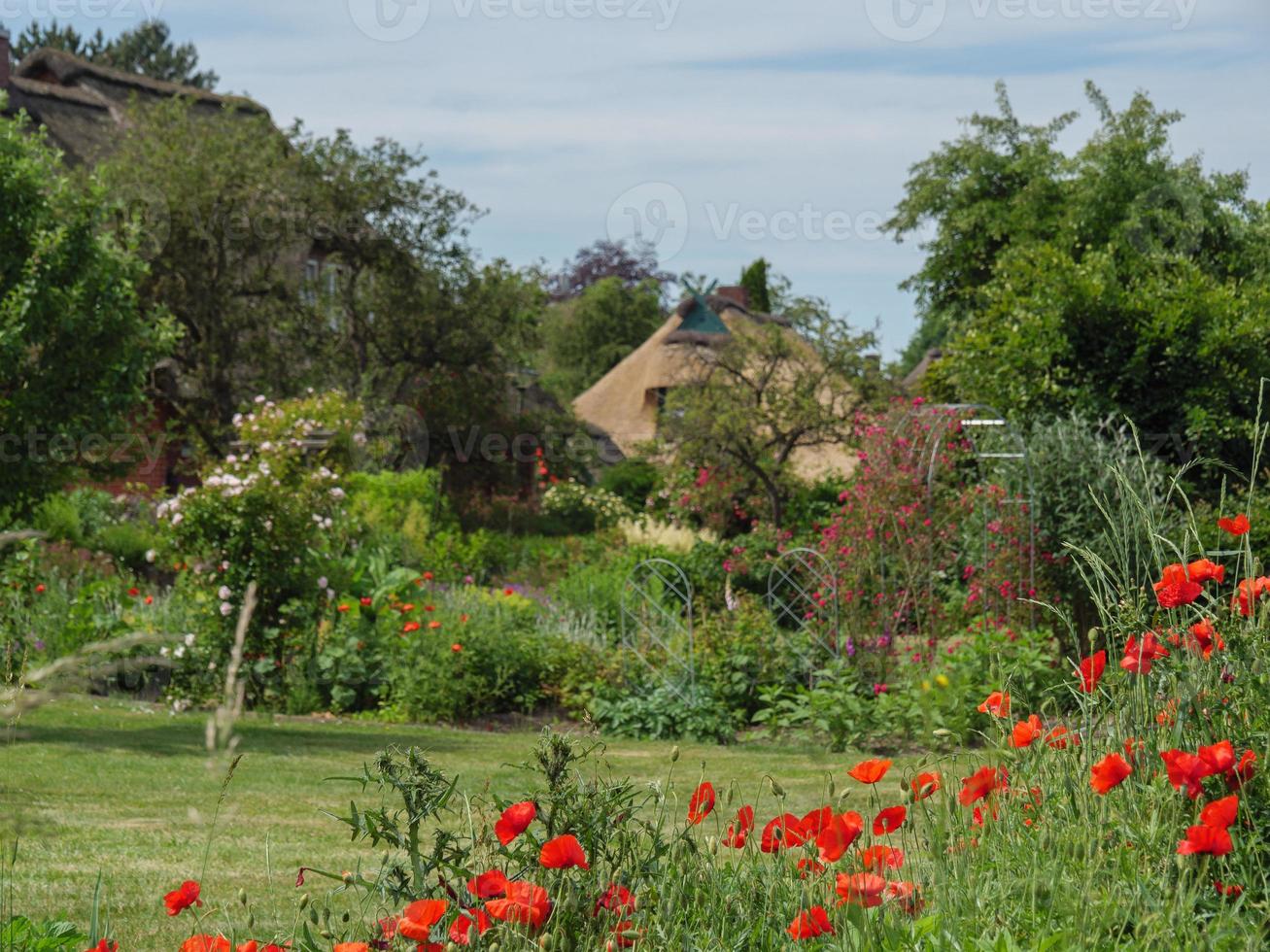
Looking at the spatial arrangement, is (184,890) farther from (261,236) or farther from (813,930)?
(261,236)

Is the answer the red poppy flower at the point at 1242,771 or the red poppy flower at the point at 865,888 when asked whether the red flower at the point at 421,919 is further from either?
the red poppy flower at the point at 1242,771

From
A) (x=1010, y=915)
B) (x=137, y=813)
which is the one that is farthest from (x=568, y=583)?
(x=1010, y=915)

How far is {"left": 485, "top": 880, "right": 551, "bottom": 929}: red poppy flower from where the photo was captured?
2.12m

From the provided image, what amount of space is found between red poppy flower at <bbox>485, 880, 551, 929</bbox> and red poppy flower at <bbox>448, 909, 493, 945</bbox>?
31 millimetres

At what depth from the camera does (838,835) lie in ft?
7.44

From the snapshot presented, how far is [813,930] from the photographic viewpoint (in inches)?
87.1

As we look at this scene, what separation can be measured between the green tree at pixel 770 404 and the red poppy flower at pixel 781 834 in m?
13.0

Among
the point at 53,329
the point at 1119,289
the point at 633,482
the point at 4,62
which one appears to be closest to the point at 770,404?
the point at 1119,289

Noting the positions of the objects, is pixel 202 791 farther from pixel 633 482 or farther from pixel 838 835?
pixel 633 482

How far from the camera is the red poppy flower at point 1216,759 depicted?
229cm

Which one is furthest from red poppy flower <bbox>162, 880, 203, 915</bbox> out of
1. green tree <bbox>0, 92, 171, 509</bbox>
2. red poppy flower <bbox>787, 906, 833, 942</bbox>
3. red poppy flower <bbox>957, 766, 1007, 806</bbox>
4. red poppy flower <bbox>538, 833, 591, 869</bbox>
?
green tree <bbox>0, 92, 171, 509</bbox>

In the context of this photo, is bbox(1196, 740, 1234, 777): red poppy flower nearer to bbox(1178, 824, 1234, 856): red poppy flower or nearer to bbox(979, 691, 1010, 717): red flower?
bbox(1178, 824, 1234, 856): red poppy flower

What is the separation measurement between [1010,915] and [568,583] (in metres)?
10.3

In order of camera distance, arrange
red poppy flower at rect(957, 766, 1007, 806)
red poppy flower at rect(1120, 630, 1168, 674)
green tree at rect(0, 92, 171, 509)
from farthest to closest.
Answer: green tree at rect(0, 92, 171, 509) → red poppy flower at rect(1120, 630, 1168, 674) → red poppy flower at rect(957, 766, 1007, 806)
